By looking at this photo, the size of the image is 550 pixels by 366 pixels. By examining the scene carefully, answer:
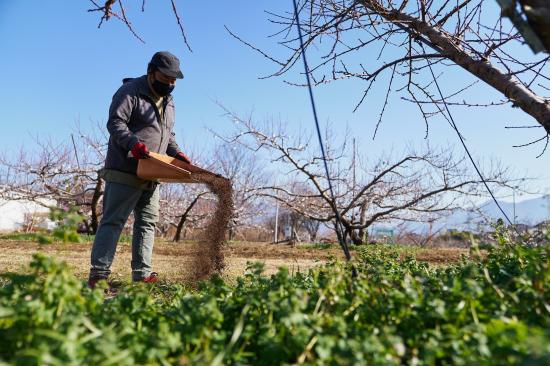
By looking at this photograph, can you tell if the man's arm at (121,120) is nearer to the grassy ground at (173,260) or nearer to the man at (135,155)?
the man at (135,155)

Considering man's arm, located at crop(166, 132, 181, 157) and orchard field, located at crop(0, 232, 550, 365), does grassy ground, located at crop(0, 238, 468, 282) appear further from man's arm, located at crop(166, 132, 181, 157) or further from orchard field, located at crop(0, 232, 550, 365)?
orchard field, located at crop(0, 232, 550, 365)

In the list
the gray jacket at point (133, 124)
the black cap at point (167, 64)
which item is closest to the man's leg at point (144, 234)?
the gray jacket at point (133, 124)

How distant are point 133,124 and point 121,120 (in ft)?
0.62

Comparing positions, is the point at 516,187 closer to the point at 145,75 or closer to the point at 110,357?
the point at 145,75

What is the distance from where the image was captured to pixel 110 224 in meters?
3.04

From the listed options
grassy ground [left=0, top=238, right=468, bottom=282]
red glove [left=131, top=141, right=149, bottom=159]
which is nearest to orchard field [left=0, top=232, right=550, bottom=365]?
grassy ground [left=0, top=238, right=468, bottom=282]

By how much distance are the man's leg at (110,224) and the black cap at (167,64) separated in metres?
0.89

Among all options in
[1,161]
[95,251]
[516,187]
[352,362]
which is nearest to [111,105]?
[95,251]

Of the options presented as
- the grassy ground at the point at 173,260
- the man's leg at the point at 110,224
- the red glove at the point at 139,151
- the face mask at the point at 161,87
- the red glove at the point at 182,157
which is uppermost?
the face mask at the point at 161,87

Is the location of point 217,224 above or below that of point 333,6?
below

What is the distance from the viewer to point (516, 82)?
87.7 inches

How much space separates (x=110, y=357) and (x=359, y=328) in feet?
1.94

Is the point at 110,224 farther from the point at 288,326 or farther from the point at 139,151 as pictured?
the point at 288,326

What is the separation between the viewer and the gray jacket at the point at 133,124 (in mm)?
3012
